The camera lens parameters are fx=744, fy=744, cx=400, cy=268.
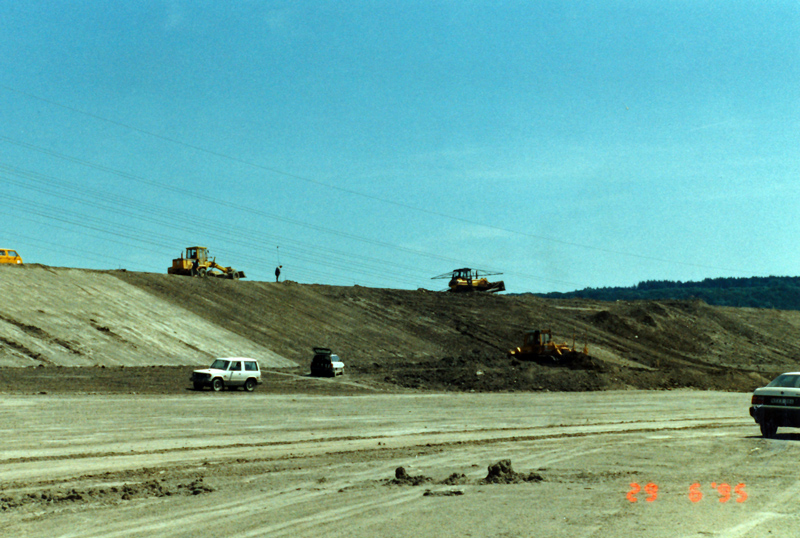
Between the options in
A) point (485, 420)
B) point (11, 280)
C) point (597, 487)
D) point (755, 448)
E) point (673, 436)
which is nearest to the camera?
point (597, 487)

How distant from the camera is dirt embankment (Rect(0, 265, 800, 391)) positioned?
4825 cm

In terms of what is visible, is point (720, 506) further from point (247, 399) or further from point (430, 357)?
point (430, 357)

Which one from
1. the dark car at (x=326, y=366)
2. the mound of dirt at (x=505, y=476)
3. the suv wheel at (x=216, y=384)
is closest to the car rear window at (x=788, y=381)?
the mound of dirt at (x=505, y=476)

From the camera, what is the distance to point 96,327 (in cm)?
5066

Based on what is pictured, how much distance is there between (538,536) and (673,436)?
13799mm

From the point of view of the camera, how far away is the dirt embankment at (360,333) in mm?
48250

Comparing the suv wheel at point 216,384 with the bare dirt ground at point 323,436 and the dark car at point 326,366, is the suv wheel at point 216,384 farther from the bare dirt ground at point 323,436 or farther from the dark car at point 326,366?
the dark car at point 326,366

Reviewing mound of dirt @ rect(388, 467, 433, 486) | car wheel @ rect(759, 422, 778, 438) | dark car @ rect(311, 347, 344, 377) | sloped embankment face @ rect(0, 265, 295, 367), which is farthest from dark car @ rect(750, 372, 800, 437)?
sloped embankment face @ rect(0, 265, 295, 367)

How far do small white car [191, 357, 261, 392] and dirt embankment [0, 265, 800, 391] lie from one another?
3658mm

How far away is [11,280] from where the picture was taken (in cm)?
5397

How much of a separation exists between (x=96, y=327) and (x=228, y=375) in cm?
1768

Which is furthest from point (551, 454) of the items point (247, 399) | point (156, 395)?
point (156, 395)
